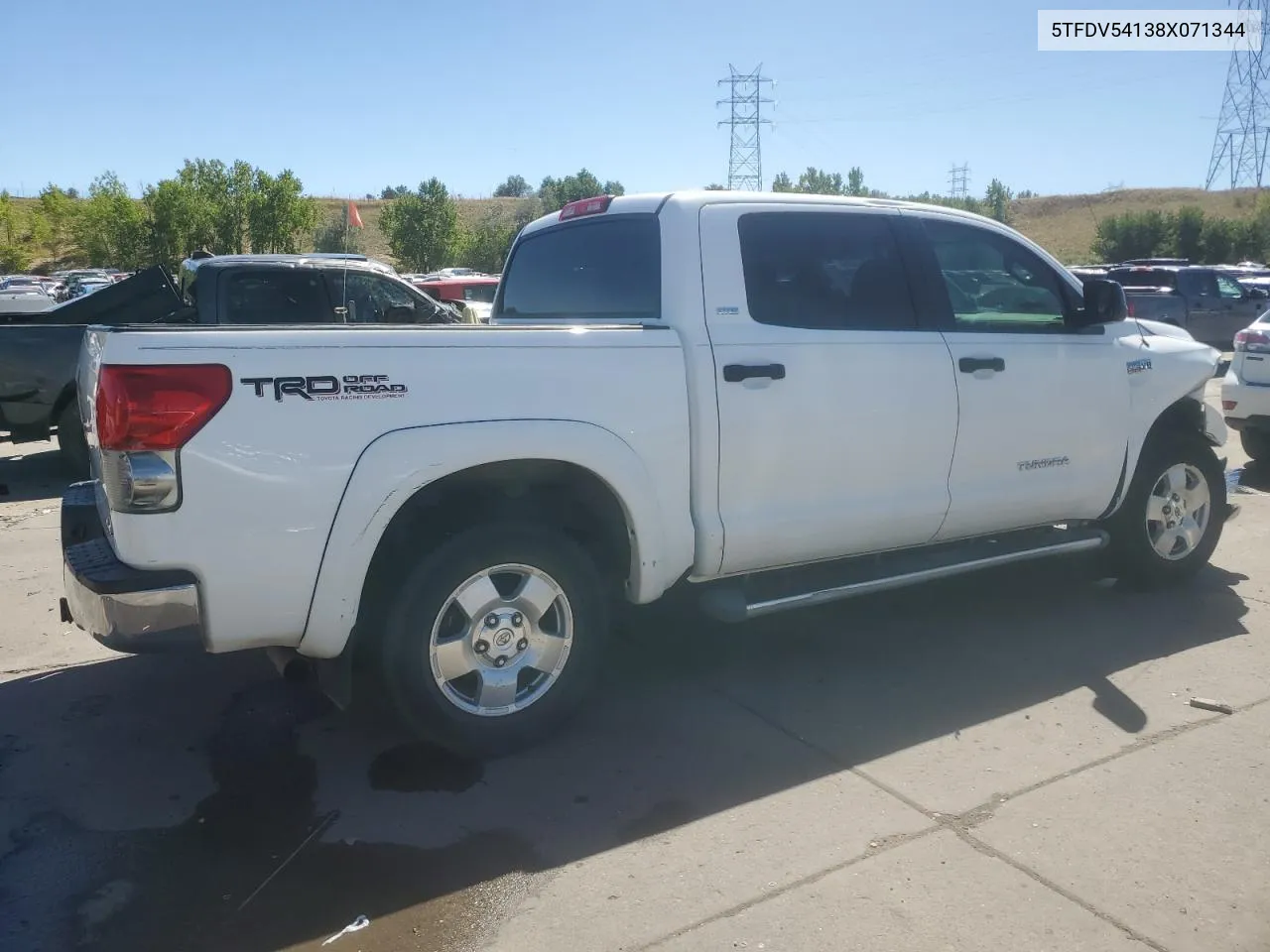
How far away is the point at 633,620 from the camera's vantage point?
5.45m

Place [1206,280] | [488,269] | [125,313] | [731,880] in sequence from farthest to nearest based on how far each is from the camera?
[488,269] → [1206,280] → [125,313] → [731,880]

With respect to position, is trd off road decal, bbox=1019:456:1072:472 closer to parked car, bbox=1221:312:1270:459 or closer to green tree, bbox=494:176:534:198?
parked car, bbox=1221:312:1270:459

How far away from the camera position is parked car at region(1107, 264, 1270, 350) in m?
19.6

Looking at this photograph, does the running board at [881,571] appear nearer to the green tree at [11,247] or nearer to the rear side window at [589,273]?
the rear side window at [589,273]

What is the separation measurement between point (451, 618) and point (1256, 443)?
8.93 meters

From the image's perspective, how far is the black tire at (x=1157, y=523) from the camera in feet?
18.7

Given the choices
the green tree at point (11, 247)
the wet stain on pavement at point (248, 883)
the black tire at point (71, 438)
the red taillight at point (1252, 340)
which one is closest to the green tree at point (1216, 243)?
the red taillight at point (1252, 340)

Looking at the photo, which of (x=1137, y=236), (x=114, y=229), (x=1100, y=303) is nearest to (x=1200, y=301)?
(x=1100, y=303)

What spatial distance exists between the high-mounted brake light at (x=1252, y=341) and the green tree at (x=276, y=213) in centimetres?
3923

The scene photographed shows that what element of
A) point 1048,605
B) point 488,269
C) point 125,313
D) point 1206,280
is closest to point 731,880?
point 1048,605

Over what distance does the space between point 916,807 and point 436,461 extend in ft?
6.53

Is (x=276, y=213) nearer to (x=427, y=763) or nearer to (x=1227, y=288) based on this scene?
(x=1227, y=288)

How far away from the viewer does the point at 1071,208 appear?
89.8 metres

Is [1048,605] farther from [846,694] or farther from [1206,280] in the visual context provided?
[1206,280]
